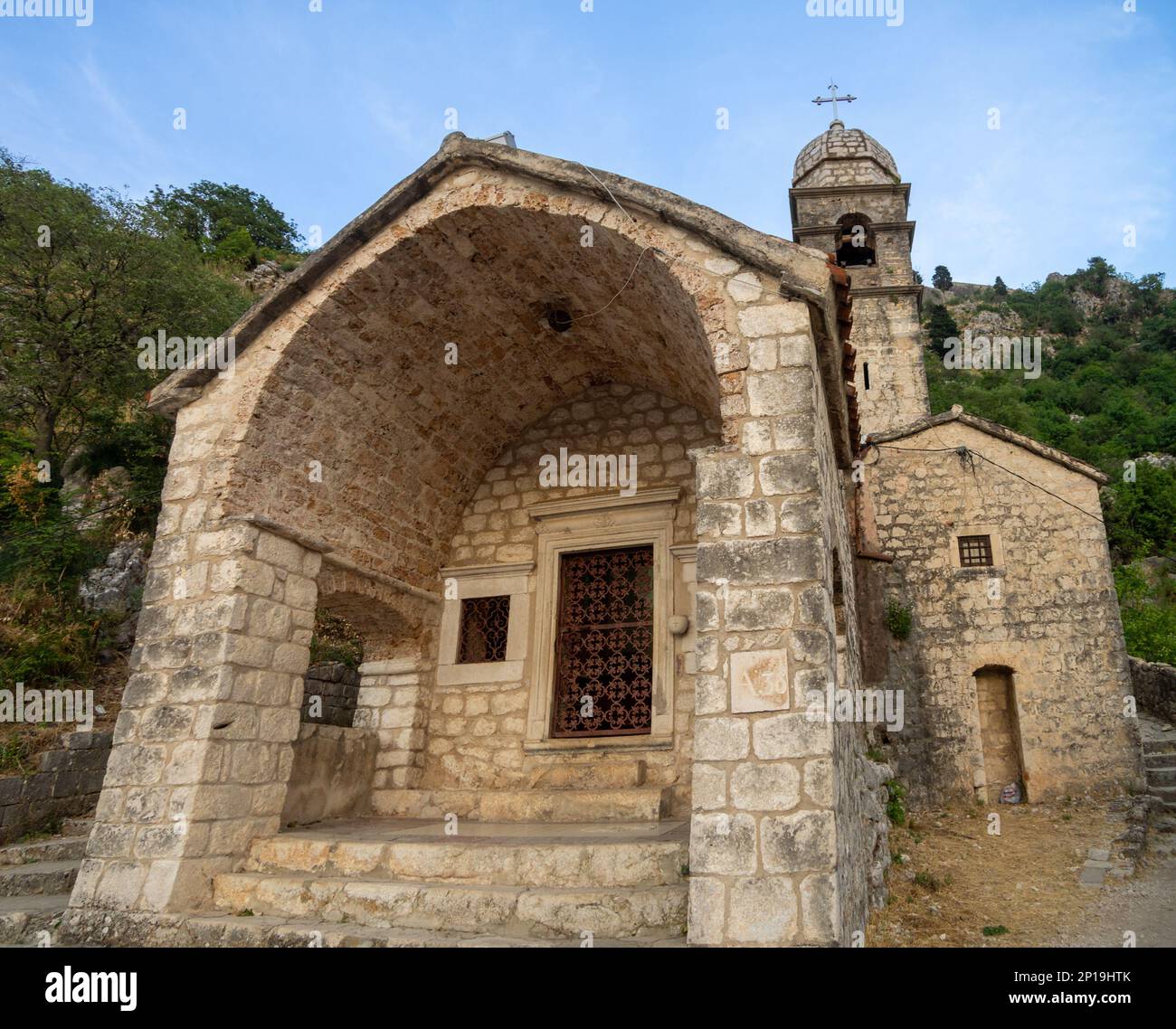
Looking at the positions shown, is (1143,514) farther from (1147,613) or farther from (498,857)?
(498,857)

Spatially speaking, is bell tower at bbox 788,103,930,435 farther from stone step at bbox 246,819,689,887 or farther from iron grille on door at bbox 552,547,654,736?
stone step at bbox 246,819,689,887

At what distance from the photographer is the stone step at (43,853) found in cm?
659

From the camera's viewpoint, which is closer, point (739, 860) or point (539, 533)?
point (739, 860)

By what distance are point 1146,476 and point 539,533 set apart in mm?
23439

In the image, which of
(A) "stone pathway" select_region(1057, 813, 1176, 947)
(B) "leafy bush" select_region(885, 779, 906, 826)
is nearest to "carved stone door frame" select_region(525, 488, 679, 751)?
(B) "leafy bush" select_region(885, 779, 906, 826)

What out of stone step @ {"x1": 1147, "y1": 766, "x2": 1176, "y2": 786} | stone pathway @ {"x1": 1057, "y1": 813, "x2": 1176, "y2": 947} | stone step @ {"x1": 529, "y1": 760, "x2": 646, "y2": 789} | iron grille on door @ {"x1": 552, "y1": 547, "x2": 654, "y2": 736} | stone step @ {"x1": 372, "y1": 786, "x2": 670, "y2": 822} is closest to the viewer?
stone pathway @ {"x1": 1057, "y1": 813, "x2": 1176, "y2": 947}

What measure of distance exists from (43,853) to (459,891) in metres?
4.53

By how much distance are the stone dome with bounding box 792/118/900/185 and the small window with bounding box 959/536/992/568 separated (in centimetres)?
743

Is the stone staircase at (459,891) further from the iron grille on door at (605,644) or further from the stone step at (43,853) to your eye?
the stone step at (43,853)

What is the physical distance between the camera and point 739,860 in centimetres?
362

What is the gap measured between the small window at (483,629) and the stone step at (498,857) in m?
2.20

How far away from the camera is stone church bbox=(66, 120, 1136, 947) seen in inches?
158
